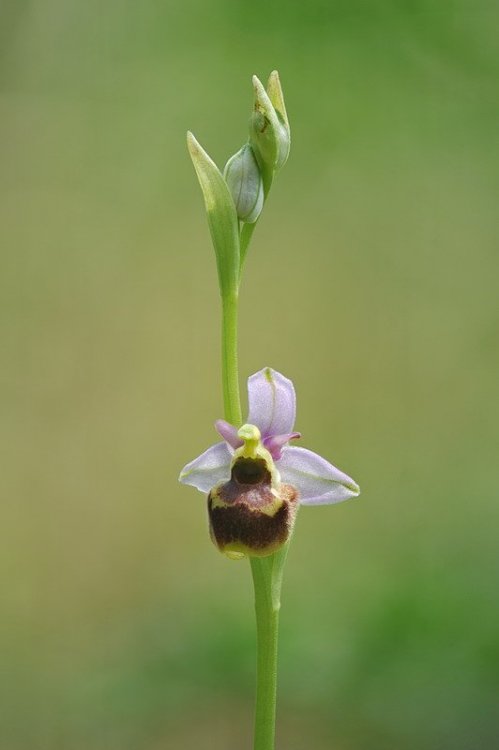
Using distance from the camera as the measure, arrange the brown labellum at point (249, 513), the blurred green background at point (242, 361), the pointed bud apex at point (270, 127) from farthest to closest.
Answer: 1. the blurred green background at point (242, 361)
2. the pointed bud apex at point (270, 127)
3. the brown labellum at point (249, 513)

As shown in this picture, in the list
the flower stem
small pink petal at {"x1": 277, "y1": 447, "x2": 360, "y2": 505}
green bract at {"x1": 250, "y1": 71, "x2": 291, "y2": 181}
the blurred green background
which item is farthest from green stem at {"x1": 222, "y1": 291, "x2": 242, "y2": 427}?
the blurred green background

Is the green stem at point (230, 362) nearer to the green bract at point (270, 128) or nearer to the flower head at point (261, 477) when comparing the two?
the flower head at point (261, 477)

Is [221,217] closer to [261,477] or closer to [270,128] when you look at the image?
[270,128]

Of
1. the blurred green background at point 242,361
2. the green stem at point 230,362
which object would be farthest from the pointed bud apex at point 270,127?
the blurred green background at point 242,361

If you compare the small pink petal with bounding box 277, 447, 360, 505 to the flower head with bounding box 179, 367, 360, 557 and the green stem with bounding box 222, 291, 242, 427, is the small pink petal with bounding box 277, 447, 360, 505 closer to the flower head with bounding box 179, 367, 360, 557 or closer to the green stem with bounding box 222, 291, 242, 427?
the flower head with bounding box 179, 367, 360, 557

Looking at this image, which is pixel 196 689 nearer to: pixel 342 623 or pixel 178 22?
pixel 342 623

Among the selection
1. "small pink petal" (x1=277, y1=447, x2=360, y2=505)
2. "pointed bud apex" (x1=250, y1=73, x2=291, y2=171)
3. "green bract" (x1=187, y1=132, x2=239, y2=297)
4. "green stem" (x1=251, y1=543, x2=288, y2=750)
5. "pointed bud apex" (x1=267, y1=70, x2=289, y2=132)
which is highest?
"pointed bud apex" (x1=267, y1=70, x2=289, y2=132)
